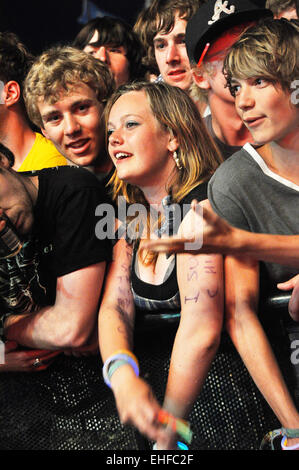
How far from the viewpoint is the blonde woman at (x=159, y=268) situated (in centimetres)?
162

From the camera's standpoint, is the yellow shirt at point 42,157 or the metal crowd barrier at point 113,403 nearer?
the metal crowd barrier at point 113,403

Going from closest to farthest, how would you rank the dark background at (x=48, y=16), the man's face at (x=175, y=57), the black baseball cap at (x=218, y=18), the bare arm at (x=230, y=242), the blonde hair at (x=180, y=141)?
the bare arm at (x=230, y=242)
the blonde hair at (x=180, y=141)
the black baseball cap at (x=218, y=18)
the man's face at (x=175, y=57)
the dark background at (x=48, y=16)

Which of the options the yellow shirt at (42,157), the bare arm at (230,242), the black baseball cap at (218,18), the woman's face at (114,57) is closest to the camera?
the bare arm at (230,242)

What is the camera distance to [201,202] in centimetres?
182

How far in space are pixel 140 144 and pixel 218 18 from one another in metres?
0.71

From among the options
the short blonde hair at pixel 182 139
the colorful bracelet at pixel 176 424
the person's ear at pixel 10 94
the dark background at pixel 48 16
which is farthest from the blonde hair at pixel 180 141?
the dark background at pixel 48 16

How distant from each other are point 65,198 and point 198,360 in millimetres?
637

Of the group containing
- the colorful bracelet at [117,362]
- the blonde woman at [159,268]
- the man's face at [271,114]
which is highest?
the man's face at [271,114]

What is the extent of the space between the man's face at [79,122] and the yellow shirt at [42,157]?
0.08 meters

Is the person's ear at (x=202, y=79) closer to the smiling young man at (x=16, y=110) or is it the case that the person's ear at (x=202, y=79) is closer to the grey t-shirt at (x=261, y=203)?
the smiling young man at (x=16, y=110)

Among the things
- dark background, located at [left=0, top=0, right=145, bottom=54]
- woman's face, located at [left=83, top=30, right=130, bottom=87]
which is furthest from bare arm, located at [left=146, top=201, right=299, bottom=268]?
dark background, located at [left=0, top=0, right=145, bottom=54]

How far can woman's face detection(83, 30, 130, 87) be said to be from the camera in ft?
9.86
